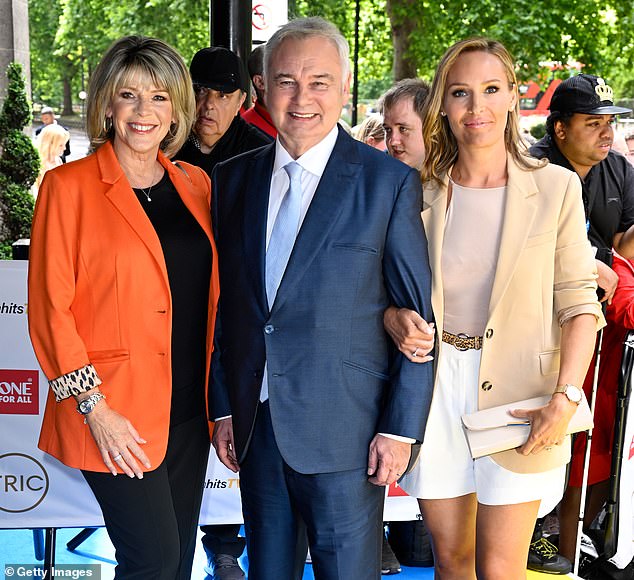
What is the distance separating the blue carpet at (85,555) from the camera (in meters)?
4.12

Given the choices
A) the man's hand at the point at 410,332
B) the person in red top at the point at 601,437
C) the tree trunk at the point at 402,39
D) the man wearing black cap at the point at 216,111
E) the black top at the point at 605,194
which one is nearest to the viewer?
the man's hand at the point at 410,332

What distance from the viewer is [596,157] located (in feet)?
11.9

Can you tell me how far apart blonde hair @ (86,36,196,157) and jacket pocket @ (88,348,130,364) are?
0.64 meters

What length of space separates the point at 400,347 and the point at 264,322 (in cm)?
37

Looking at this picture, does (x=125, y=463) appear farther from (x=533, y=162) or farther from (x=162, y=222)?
(x=533, y=162)

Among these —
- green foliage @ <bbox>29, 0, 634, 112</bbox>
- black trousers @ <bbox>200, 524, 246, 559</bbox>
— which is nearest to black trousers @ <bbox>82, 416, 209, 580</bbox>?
black trousers @ <bbox>200, 524, 246, 559</bbox>

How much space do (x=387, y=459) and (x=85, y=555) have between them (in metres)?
2.43

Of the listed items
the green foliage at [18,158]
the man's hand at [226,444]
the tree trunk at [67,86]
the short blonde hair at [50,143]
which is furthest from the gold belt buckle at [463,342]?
the tree trunk at [67,86]

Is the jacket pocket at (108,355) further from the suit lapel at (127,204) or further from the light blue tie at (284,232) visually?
the light blue tie at (284,232)

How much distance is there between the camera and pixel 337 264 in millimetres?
2305

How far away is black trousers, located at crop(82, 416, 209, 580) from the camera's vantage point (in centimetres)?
259

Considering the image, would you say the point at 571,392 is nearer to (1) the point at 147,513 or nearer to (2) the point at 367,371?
(2) the point at 367,371

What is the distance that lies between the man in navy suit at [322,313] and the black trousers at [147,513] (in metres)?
0.31

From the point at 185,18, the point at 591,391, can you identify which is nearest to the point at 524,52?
the point at 185,18
